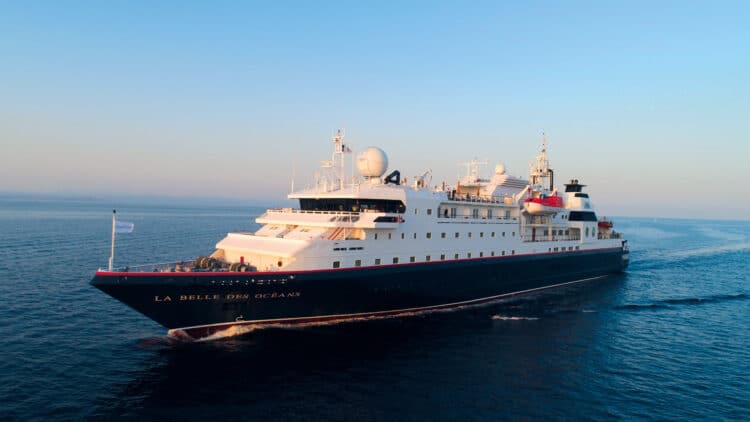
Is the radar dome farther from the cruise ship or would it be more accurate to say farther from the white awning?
the white awning

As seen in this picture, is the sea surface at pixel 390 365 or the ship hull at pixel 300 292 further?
the ship hull at pixel 300 292

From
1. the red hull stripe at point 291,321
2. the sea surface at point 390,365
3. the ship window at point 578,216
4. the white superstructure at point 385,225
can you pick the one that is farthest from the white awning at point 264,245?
the ship window at point 578,216

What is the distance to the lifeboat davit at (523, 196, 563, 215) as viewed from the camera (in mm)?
34938

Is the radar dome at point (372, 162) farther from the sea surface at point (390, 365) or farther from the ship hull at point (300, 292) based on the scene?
the sea surface at point (390, 365)

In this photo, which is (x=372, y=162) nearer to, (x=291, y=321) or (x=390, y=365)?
(x=291, y=321)

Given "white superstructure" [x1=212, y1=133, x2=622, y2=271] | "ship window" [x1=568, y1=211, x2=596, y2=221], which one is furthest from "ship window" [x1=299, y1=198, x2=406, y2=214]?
"ship window" [x1=568, y1=211, x2=596, y2=221]

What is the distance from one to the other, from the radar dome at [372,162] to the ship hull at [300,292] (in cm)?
685

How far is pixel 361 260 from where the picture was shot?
24.1 meters

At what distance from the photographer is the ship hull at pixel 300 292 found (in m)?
19.6

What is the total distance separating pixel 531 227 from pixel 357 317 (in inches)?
758

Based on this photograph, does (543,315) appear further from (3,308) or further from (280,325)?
(3,308)

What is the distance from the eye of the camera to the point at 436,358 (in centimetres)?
2023

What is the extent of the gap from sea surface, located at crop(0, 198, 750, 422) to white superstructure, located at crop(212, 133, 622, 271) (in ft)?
13.1

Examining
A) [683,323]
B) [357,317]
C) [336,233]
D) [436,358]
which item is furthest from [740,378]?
[336,233]
